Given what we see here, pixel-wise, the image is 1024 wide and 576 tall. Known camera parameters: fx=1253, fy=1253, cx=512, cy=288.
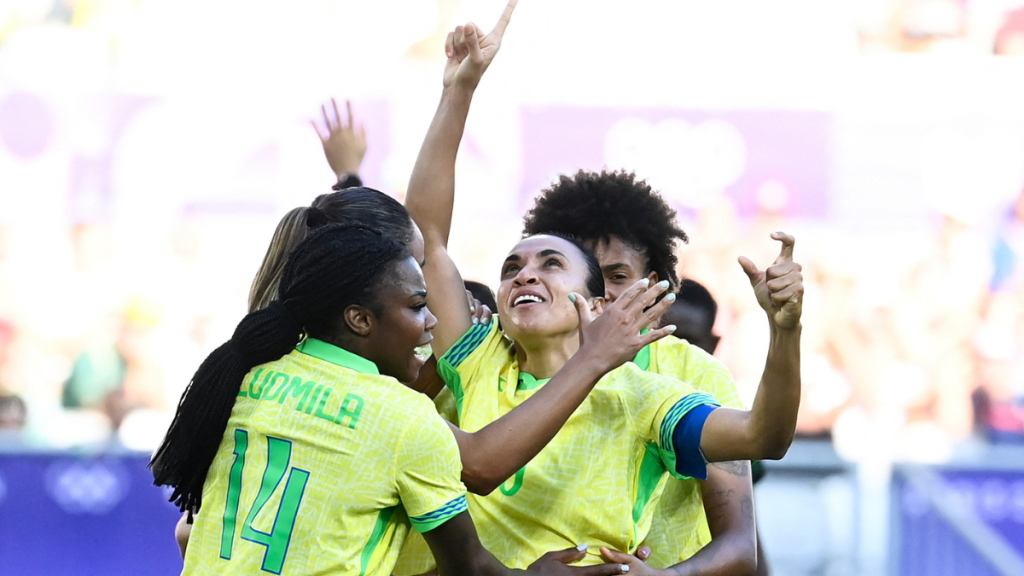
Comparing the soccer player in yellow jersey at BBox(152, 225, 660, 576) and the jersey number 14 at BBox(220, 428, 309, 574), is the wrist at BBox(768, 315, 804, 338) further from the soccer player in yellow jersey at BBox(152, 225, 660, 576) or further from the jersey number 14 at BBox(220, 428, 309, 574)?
the jersey number 14 at BBox(220, 428, 309, 574)

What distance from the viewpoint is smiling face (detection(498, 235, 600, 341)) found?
8.59 ft

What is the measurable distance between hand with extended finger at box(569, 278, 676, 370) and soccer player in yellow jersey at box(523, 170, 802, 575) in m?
0.20

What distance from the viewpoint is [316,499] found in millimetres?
2109

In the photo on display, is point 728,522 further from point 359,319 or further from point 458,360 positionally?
point 359,319

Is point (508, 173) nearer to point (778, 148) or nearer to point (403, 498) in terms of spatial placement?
point (778, 148)

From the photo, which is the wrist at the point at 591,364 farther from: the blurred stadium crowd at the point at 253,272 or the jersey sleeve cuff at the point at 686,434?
the blurred stadium crowd at the point at 253,272

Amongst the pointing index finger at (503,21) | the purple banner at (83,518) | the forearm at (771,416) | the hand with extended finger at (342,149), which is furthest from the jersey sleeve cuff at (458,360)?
the purple banner at (83,518)

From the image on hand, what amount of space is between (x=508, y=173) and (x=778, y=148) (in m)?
1.66

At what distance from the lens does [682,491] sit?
289cm

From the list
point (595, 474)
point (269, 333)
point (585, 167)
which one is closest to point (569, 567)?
point (595, 474)

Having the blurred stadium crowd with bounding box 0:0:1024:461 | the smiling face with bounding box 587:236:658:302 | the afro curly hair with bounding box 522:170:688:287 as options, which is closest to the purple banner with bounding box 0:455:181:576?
the blurred stadium crowd with bounding box 0:0:1024:461

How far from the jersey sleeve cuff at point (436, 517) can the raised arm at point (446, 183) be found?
0.63 meters

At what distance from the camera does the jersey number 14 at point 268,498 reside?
2100 millimetres

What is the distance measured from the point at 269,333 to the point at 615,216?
1.27 m
